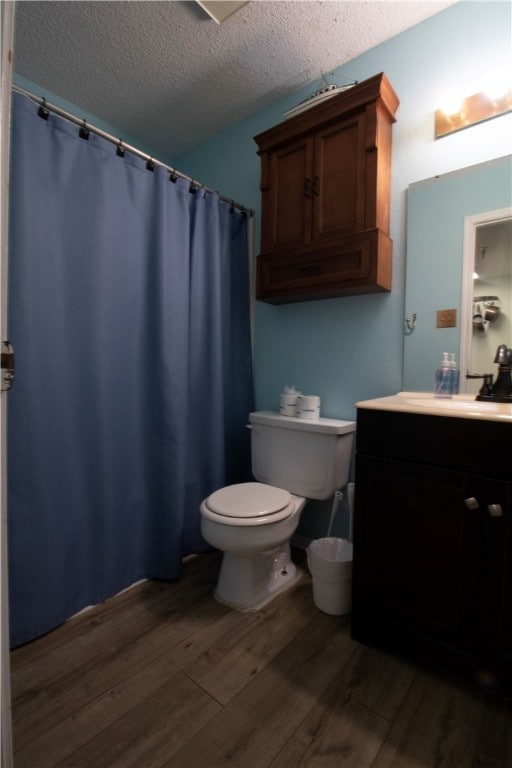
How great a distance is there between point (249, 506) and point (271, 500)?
105 millimetres

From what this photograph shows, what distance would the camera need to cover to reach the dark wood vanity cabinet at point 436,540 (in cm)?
94

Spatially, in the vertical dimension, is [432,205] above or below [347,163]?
below

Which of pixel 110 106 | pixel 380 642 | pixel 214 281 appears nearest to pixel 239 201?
pixel 214 281

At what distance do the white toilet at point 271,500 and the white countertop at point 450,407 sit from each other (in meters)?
0.34

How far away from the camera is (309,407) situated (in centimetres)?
165

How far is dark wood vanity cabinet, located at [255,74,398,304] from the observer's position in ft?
4.67

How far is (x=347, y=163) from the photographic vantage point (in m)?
1.49

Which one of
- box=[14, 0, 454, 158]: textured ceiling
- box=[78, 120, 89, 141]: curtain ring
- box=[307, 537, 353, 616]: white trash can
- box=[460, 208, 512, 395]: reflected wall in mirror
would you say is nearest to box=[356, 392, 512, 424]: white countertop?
box=[460, 208, 512, 395]: reflected wall in mirror

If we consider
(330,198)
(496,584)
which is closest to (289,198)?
(330,198)

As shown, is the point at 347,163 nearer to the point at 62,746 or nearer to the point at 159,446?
the point at 159,446

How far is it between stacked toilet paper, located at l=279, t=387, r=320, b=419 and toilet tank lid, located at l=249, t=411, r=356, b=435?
0.10 feet

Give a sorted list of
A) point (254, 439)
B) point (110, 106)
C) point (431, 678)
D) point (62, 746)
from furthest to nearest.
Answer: point (110, 106)
point (254, 439)
point (431, 678)
point (62, 746)

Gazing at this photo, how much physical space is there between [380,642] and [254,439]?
0.93 m

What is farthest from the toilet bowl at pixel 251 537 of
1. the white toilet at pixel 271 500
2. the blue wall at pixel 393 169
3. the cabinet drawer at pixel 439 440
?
the blue wall at pixel 393 169
